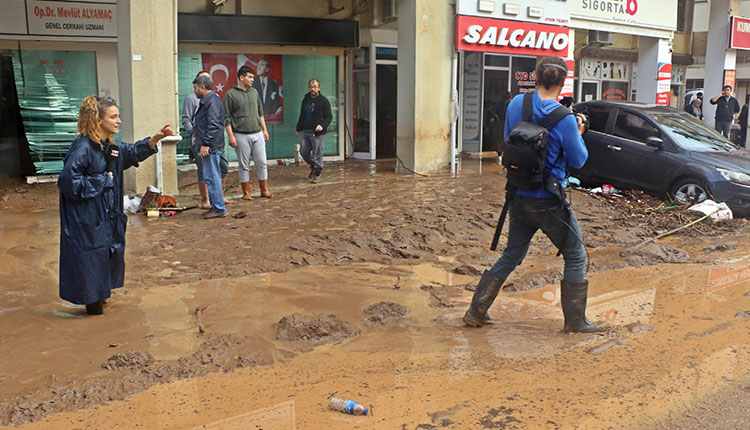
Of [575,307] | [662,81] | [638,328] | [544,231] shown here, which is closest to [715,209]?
[638,328]

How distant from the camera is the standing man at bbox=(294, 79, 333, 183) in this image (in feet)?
38.4

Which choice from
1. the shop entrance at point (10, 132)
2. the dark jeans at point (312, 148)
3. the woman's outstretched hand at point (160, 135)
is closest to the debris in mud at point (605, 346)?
the woman's outstretched hand at point (160, 135)

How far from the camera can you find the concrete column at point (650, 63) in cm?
1725

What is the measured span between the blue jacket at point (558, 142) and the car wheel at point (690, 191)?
18.8ft

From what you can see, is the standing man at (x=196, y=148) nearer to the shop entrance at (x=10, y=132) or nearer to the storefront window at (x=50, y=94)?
the storefront window at (x=50, y=94)

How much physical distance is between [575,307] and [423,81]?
28.2 ft

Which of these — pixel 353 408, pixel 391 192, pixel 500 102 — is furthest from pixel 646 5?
pixel 353 408

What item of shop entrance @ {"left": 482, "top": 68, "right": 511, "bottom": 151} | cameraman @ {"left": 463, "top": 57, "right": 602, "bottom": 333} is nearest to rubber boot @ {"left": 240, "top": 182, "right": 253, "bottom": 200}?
cameraman @ {"left": 463, "top": 57, "right": 602, "bottom": 333}

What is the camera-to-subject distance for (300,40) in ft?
46.3

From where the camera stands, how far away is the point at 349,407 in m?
3.56

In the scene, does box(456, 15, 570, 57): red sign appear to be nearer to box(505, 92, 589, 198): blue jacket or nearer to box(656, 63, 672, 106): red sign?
box(656, 63, 672, 106): red sign

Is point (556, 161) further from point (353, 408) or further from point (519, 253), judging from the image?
point (353, 408)

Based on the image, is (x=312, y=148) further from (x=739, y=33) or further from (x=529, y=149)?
(x=739, y=33)

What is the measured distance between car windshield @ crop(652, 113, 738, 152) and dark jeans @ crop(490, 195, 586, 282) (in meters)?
6.00
